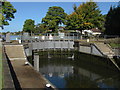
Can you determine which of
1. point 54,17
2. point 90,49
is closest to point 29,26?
point 54,17

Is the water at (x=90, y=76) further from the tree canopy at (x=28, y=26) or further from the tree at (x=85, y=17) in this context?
the tree canopy at (x=28, y=26)

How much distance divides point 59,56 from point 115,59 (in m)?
12.5

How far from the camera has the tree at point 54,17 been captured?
5917cm

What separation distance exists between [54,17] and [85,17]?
19473 mm

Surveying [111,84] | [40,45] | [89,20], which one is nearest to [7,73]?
[111,84]

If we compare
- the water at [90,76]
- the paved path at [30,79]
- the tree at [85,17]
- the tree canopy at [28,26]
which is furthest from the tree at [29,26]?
the paved path at [30,79]

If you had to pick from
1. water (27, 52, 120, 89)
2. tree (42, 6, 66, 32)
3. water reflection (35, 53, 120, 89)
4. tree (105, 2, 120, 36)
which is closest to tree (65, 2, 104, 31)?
tree (105, 2, 120, 36)

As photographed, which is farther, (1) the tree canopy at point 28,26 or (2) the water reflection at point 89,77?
(1) the tree canopy at point 28,26

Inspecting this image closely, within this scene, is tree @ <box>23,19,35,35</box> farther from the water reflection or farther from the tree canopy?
the water reflection

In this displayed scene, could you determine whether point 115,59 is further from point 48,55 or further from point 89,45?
point 48,55

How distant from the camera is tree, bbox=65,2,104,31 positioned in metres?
41.6

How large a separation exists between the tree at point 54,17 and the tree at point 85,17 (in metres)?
16.1

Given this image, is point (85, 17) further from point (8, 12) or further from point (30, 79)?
point (30, 79)

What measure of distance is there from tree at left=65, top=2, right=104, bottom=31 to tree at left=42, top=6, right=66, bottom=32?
1609cm
